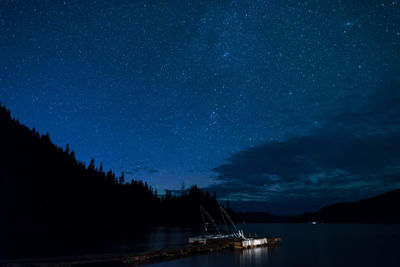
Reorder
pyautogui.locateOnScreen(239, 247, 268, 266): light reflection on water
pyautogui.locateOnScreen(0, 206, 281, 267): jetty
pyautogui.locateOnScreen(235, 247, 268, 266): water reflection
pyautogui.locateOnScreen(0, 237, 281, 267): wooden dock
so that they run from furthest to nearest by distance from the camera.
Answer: pyautogui.locateOnScreen(239, 247, 268, 266): light reflection on water
pyautogui.locateOnScreen(235, 247, 268, 266): water reflection
pyautogui.locateOnScreen(0, 206, 281, 267): jetty
pyautogui.locateOnScreen(0, 237, 281, 267): wooden dock

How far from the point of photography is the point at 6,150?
187 meters

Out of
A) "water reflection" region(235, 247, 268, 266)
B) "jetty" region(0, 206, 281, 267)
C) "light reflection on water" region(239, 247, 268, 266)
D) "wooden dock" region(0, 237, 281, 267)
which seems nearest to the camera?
"wooden dock" region(0, 237, 281, 267)

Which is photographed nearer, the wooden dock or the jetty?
the wooden dock

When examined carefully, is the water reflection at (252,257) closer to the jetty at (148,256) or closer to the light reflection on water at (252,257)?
the light reflection on water at (252,257)

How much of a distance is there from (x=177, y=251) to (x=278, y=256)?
23765 millimetres

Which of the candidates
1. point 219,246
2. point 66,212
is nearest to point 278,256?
point 219,246

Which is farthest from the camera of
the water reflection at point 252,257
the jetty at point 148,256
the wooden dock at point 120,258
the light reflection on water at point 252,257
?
the light reflection on water at point 252,257

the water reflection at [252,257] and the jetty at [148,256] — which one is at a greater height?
the jetty at [148,256]

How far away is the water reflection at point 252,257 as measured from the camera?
193 feet

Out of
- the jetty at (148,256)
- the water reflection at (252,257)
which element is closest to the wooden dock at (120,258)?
the jetty at (148,256)

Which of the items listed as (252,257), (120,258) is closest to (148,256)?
(120,258)

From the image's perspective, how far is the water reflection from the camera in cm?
5882

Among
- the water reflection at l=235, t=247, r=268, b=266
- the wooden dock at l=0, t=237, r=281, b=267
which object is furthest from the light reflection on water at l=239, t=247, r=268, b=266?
the wooden dock at l=0, t=237, r=281, b=267

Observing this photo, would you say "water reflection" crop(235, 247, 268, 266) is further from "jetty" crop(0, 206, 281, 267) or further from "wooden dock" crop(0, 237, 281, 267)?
"wooden dock" crop(0, 237, 281, 267)
